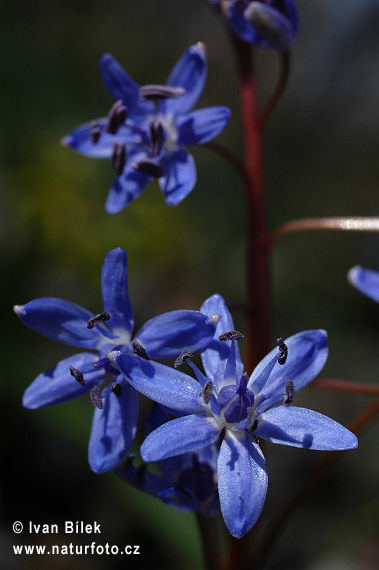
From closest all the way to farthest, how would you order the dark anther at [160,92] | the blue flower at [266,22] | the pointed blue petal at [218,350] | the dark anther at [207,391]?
the dark anther at [207,391], the pointed blue petal at [218,350], the blue flower at [266,22], the dark anther at [160,92]

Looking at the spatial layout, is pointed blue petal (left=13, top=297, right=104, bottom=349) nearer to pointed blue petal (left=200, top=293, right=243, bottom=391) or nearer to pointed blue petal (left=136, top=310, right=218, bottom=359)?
pointed blue petal (left=136, top=310, right=218, bottom=359)

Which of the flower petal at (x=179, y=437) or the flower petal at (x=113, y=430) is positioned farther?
the flower petal at (x=113, y=430)

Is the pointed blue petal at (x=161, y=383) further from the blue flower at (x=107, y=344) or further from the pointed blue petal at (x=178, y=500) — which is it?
the pointed blue petal at (x=178, y=500)

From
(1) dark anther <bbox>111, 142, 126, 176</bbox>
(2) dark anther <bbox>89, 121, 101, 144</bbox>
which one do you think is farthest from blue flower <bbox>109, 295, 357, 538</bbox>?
(2) dark anther <bbox>89, 121, 101, 144</bbox>

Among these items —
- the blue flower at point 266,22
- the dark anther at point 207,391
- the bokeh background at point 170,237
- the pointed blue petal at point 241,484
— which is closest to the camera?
the pointed blue petal at point 241,484

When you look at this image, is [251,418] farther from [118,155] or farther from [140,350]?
[118,155]

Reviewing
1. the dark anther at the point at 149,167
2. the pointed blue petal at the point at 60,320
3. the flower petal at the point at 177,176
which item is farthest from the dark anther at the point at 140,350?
the dark anther at the point at 149,167
